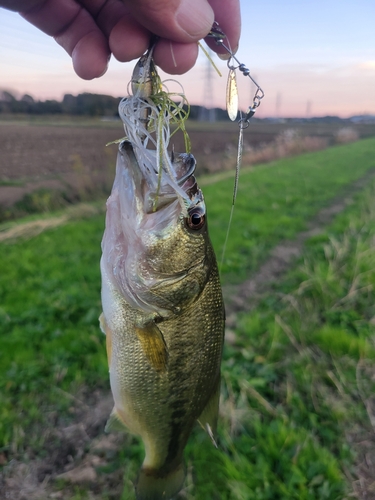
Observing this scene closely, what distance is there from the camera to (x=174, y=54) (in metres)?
1.82

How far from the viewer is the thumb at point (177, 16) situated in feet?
5.05

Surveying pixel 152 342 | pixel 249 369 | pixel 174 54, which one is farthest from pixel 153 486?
pixel 174 54

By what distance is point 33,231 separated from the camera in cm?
743

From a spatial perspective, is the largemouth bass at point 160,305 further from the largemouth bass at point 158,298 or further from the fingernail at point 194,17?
the fingernail at point 194,17

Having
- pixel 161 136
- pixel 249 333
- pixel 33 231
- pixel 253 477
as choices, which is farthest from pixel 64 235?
pixel 161 136

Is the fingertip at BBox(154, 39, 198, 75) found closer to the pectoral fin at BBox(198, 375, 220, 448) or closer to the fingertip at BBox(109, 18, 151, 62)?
the fingertip at BBox(109, 18, 151, 62)

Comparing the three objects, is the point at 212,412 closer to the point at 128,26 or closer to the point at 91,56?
the point at 128,26

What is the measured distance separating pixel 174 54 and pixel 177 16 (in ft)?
0.88

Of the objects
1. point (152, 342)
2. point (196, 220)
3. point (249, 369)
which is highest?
point (196, 220)

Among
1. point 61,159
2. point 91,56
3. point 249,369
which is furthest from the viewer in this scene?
point 61,159

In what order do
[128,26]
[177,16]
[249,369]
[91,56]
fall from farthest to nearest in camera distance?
1. [249,369]
2. [91,56]
3. [128,26]
4. [177,16]

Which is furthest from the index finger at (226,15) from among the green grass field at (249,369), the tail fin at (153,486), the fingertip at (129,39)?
the green grass field at (249,369)

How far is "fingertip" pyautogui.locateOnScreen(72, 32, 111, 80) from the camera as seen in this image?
229 centimetres

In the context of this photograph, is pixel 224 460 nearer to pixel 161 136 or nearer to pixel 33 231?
pixel 161 136
